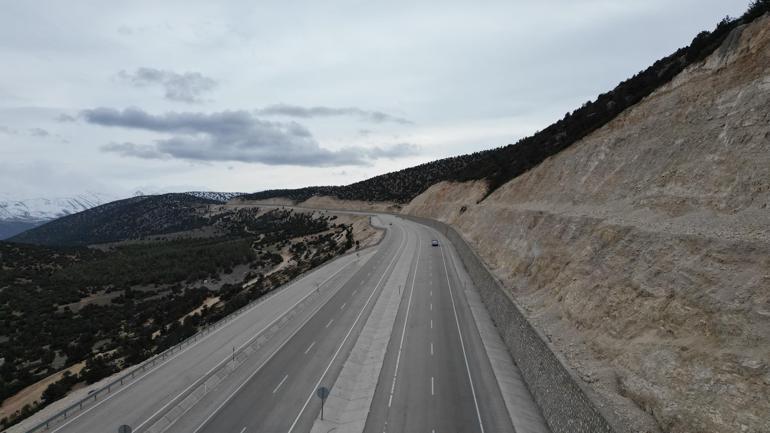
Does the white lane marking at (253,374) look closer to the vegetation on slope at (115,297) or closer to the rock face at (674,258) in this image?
the vegetation on slope at (115,297)

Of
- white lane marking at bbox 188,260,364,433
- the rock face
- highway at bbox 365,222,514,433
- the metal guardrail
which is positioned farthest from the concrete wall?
the metal guardrail

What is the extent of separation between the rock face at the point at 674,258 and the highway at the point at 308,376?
436 cm

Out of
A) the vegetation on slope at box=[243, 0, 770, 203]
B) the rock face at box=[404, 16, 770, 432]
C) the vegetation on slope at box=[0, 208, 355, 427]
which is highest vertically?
the vegetation on slope at box=[243, 0, 770, 203]

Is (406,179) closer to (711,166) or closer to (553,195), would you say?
(553,195)

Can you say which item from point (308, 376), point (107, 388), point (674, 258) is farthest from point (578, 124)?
point (107, 388)

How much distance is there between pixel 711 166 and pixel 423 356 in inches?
618

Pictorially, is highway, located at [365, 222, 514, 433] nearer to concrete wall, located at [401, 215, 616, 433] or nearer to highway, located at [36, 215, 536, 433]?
highway, located at [36, 215, 536, 433]

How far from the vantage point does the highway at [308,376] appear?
15562 millimetres

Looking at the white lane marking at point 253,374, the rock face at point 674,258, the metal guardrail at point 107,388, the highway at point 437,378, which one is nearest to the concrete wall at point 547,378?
the rock face at point 674,258

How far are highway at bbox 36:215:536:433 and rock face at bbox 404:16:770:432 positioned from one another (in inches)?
172

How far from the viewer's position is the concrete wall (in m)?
11.1

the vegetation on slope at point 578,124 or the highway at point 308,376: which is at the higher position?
the vegetation on slope at point 578,124

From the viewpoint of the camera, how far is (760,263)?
10.6 metres

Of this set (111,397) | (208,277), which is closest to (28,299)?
(208,277)
